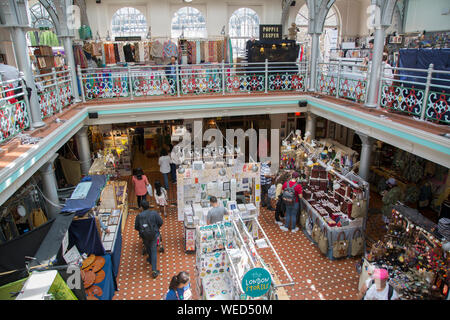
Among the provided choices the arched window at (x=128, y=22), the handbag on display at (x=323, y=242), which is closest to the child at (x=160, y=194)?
the handbag on display at (x=323, y=242)

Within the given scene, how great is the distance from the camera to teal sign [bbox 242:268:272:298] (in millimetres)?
4453

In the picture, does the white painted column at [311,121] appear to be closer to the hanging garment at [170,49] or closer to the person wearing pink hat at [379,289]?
the hanging garment at [170,49]

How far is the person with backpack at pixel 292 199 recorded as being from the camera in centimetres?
855

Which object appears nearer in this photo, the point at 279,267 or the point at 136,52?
the point at 279,267

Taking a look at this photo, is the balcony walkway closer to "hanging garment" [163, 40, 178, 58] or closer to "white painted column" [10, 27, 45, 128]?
"white painted column" [10, 27, 45, 128]

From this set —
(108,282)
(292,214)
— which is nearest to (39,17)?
(108,282)

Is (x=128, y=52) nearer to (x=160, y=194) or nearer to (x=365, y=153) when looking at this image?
(x=160, y=194)

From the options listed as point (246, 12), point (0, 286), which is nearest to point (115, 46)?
point (246, 12)

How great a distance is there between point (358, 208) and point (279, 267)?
2324 mm

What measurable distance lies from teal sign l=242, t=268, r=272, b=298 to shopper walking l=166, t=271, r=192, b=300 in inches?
33.5

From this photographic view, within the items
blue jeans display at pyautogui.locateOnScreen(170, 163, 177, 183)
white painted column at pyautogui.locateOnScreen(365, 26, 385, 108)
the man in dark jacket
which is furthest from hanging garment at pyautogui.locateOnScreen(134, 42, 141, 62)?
white painted column at pyautogui.locateOnScreen(365, 26, 385, 108)

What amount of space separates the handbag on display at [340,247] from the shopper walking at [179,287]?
4.25m

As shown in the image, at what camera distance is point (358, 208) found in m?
7.67

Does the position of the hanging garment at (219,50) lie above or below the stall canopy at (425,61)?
above
